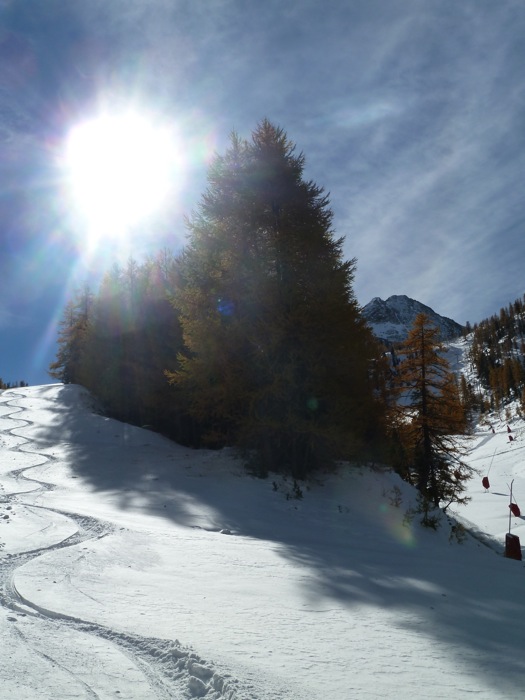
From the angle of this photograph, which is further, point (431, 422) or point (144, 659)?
point (431, 422)

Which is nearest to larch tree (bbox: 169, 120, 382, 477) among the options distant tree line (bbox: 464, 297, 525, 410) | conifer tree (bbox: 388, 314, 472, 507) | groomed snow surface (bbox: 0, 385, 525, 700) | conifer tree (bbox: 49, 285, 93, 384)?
groomed snow surface (bbox: 0, 385, 525, 700)

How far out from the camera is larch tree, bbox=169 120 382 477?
458 inches

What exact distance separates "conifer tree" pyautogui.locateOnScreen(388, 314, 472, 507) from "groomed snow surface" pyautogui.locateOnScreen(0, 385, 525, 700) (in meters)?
10.0

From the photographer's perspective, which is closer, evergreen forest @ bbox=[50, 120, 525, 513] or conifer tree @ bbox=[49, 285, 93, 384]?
evergreen forest @ bbox=[50, 120, 525, 513]

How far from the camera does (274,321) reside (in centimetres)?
1150

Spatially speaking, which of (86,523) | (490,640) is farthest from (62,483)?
(490,640)

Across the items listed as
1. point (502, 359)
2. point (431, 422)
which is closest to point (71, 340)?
point (431, 422)

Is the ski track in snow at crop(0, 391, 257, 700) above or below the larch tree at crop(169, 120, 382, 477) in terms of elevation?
below

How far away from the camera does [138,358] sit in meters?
20.8

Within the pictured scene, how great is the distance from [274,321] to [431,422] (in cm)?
1138

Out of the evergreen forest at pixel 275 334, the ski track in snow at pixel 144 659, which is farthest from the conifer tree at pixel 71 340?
the ski track in snow at pixel 144 659

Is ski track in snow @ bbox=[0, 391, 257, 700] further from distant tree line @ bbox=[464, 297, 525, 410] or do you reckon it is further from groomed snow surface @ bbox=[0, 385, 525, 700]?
distant tree line @ bbox=[464, 297, 525, 410]

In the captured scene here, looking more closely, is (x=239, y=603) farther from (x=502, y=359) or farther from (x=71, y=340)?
(x=502, y=359)

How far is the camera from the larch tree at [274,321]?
11.6m
